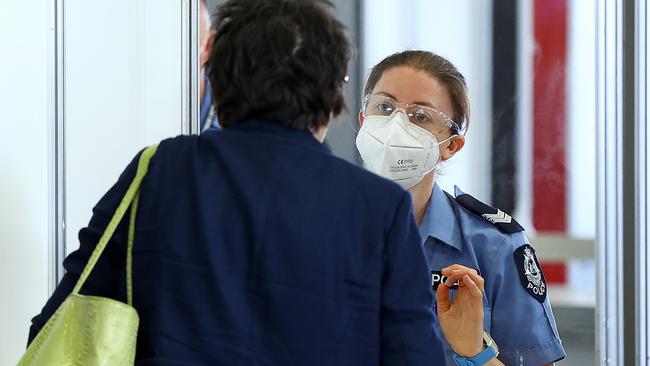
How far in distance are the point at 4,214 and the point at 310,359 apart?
2.36 feet

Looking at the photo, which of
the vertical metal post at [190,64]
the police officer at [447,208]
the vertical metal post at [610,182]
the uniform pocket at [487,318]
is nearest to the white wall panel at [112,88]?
the vertical metal post at [190,64]

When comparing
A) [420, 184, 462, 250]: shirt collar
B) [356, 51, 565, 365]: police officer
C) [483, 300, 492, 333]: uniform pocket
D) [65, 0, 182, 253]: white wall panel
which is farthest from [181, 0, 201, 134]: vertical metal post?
[483, 300, 492, 333]: uniform pocket

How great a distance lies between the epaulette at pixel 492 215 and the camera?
1778 mm

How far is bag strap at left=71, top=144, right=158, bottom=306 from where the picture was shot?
109cm

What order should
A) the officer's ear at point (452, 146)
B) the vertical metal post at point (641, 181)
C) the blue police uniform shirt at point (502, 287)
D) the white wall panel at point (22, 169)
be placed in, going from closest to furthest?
the white wall panel at point (22, 169)
the blue police uniform shirt at point (502, 287)
the officer's ear at point (452, 146)
the vertical metal post at point (641, 181)

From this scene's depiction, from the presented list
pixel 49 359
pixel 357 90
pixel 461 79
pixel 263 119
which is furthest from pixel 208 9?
pixel 49 359

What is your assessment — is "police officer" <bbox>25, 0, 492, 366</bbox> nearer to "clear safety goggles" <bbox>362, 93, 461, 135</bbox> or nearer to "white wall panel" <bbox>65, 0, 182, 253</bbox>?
"clear safety goggles" <bbox>362, 93, 461, 135</bbox>

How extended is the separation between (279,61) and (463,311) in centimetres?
68

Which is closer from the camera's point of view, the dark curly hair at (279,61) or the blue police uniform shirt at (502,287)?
the dark curly hair at (279,61)

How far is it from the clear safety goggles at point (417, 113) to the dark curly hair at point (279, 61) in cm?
64

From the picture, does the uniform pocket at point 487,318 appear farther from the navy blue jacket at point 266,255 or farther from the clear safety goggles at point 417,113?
the navy blue jacket at point 266,255

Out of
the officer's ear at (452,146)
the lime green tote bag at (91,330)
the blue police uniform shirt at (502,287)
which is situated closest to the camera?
the lime green tote bag at (91,330)

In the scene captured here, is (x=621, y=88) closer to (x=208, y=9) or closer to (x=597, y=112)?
→ (x=597, y=112)

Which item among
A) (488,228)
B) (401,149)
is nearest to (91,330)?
(401,149)
